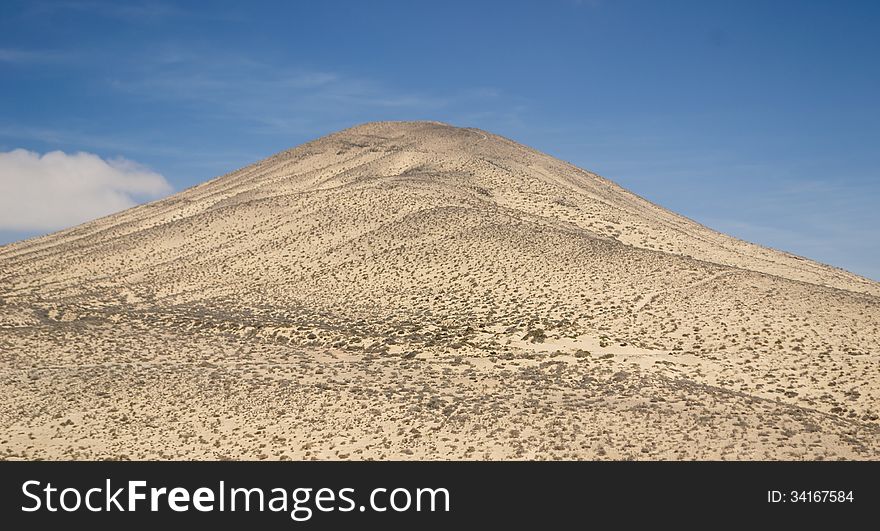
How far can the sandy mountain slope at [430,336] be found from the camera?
23312 millimetres

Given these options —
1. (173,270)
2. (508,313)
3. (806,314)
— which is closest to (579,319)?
(508,313)

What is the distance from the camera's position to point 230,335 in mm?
37219

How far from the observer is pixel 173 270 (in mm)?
51844

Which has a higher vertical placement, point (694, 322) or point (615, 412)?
point (694, 322)

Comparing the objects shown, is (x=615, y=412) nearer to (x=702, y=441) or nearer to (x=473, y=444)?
(x=702, y=441)

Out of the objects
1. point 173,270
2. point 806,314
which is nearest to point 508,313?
point 806,314

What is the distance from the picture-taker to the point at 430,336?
35281mm

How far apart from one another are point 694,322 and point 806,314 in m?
4.89

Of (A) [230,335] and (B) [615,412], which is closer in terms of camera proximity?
(B) [615,412]

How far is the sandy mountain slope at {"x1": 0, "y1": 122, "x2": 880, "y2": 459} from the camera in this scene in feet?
76.5
